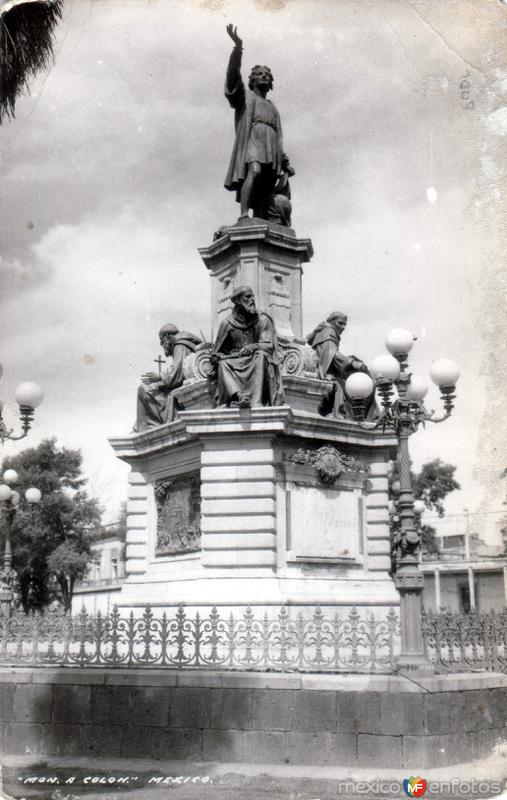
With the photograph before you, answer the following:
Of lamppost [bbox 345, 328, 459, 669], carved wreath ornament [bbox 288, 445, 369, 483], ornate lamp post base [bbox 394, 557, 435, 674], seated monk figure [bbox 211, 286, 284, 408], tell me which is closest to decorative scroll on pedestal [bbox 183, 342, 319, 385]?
seated monk figure [bbox 211, 286, 284, 408]

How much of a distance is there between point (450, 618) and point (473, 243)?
19.1 feet

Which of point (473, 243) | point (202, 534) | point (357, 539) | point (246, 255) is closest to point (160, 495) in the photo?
point (202, 534)

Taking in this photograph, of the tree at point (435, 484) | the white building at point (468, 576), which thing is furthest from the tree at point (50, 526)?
the white building at point (468, 576)

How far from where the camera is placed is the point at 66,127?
19.0m

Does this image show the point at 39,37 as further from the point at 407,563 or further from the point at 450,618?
the point at 450,618

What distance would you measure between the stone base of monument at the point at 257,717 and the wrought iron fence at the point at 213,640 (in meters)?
0.30

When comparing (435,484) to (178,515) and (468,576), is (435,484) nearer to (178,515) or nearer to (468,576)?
(468,576)

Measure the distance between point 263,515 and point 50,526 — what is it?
4098 cm

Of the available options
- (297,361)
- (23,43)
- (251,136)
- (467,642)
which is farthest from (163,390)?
(467,642)

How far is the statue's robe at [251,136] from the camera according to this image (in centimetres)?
1827

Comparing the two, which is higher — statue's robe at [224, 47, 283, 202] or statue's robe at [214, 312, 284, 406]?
statue's robe at [224, 47, 283, 202]

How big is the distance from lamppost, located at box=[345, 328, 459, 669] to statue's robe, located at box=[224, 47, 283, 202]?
6.90 metres

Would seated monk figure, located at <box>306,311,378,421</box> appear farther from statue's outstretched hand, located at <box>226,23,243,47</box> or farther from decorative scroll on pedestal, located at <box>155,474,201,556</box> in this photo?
statue's outstretched hand, located at <box>226,23,243,47</box>

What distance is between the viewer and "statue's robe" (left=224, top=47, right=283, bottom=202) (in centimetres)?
1827
